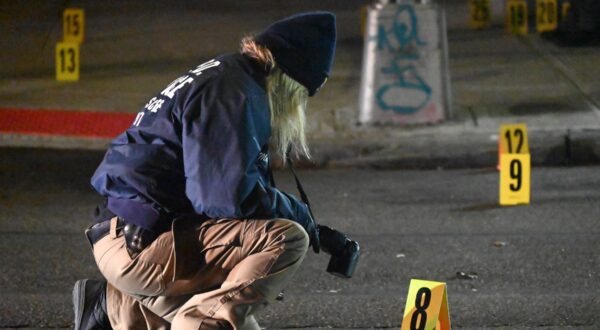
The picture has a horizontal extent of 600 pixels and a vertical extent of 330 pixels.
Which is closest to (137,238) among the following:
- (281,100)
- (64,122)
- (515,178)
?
(281,100)

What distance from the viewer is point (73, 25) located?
13547 millimetres

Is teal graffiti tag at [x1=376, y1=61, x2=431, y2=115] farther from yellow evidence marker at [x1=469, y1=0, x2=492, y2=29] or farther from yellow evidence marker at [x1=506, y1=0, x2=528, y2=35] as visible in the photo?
yellow evidence marker at [x1=469, y1=0, x2=492, y2=29]

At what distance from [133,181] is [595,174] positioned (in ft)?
18.7

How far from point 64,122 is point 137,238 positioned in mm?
6901

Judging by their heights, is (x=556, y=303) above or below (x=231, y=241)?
below

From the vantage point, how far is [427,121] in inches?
416

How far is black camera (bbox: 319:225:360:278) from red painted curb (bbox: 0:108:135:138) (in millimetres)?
6196

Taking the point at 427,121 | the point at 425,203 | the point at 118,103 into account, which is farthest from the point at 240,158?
the point at 118,103

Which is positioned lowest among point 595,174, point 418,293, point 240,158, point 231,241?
point 595,174

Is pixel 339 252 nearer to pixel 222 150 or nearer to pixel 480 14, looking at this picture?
pixel 222 150

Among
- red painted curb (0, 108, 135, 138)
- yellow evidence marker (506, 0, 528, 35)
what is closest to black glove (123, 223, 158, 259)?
red painted curb (0, 108, 135, 138)

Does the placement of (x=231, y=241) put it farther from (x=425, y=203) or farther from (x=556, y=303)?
(x=425, y=203)

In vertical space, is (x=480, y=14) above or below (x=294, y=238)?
below

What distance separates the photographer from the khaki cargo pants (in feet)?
13.8
